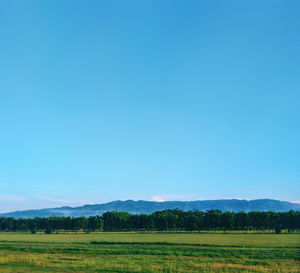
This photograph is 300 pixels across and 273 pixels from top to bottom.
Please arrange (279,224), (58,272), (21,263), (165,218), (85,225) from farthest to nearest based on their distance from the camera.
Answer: (85,225), (165,218), (279,224), (21,263), (58,272)

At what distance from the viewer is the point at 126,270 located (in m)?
34.7

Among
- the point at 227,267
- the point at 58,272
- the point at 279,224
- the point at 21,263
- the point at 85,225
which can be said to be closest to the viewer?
the point at 58,272

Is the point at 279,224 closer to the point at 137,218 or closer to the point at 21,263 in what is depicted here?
the point at 137,218

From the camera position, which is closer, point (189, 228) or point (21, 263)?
point (21, 263)

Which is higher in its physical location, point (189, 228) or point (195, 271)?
point (195, 271)

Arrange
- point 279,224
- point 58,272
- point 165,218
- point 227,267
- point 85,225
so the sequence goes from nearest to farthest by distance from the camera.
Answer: point 58,272
point 227,267
point 279,224
point 165,218
point 85,225

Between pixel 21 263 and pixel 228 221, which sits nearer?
pixel 21 263

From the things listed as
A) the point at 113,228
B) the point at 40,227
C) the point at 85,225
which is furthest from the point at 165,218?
the point at 40,227

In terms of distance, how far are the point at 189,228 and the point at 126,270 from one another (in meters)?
143

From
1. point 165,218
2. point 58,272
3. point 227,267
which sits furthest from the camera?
point 165,218

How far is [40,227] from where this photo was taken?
7633 inches

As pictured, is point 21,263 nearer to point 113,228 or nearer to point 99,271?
point 99,271

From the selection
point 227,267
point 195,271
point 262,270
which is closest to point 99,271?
point 195,271

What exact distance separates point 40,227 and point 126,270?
177m
